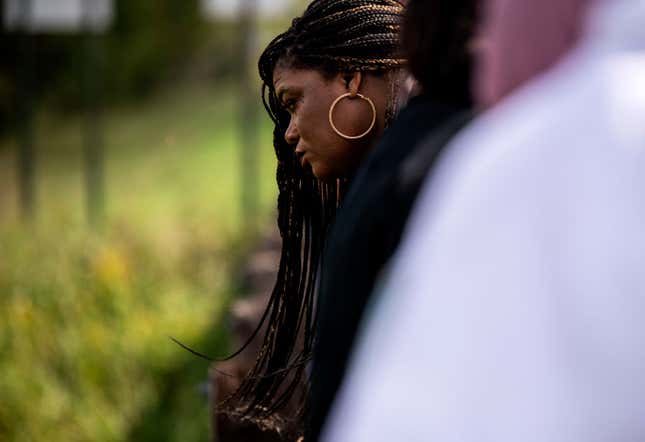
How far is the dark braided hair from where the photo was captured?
8.86 ft

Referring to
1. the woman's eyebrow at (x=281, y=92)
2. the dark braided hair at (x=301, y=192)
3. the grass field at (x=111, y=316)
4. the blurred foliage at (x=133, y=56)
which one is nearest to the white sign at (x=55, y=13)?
the grass field at (x=111, y=316)

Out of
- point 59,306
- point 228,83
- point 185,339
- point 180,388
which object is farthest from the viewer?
point 228,83

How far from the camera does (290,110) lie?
109 inches

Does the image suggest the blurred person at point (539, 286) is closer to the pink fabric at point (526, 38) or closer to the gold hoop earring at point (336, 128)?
the pink fabric at point (526, 38)

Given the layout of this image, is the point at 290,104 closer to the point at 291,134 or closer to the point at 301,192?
the point at 291,134

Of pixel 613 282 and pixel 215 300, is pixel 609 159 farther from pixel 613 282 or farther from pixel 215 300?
pixel 215 300

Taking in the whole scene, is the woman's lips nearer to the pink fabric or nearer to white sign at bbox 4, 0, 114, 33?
the pink fabric

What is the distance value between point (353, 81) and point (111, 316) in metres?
5.02

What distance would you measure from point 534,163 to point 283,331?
174 centimetres

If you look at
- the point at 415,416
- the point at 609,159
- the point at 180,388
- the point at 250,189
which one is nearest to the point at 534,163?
the point at 609,159

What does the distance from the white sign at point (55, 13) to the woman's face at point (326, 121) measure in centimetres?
1066

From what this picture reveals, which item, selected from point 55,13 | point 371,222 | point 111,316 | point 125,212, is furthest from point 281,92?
point 55,13

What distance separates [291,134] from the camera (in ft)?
8.94

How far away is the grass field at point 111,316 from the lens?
20.3ft
